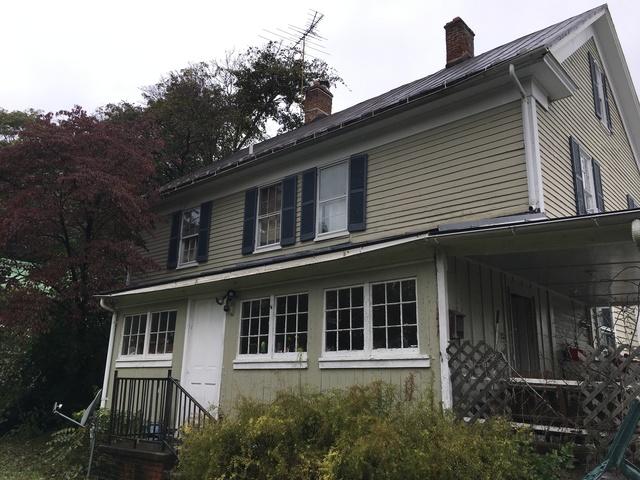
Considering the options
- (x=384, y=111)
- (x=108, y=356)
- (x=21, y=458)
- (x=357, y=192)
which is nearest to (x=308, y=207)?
(x=357, y=192)

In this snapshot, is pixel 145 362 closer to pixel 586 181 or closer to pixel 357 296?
pixel 357 296

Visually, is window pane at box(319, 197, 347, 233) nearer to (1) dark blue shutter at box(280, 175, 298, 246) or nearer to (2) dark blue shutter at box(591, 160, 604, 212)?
(1) dark blue shutter at box(280, 175, 298, 246)

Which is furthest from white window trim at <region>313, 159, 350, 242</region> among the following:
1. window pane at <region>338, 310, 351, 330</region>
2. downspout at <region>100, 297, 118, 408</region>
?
downspout at <region>100, 297, 118, 408</region>

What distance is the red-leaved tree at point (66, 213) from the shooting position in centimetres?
1166

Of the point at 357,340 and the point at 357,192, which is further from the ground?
the point at 357,192

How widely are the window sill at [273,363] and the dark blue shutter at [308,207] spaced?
276 cm

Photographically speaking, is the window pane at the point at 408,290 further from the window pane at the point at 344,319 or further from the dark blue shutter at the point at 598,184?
the dark blue shutter at the point at 598,184

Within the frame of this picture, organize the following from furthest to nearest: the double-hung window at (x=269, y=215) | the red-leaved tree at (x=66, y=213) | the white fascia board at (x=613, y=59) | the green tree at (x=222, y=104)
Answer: the green tree at (x=222, y=104) < the red-leaved tree at (x=66, y=213) < the double-hung window at (x=269, y=215) < the white fascia board at (x=613, y=59)

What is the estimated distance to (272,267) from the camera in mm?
8141

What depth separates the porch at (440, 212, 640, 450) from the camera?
5.13 m

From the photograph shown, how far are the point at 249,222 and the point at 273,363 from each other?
4159mm

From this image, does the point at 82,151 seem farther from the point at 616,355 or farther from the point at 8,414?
the point at 616,355

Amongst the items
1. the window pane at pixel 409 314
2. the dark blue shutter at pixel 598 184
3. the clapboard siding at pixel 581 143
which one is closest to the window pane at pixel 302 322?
the window pane at pixel 409 314

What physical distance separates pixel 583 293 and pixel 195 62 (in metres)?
21.1
